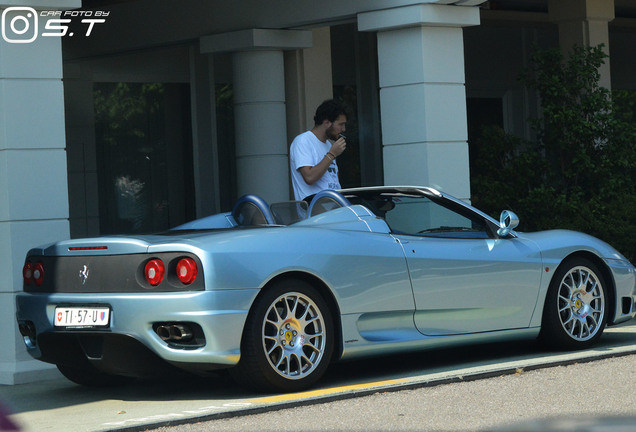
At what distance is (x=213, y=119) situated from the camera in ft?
47.0

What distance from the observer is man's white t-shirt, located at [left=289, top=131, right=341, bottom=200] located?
8.95 m

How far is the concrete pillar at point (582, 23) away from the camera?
1487 cm

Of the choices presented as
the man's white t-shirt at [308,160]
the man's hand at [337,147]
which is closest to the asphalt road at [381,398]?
the man's white t-shirt at [308,160]

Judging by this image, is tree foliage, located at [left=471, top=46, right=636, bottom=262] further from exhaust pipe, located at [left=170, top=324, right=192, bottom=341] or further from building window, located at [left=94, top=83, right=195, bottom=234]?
exhaust pipe, located at [left=170, top=324, right=192, bottom=341]

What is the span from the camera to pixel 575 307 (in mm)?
7980

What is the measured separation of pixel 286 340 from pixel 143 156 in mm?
8359

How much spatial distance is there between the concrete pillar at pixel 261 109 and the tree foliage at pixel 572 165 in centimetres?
239

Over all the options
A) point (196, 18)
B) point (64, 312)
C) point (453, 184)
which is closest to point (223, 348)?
point (64, 312)

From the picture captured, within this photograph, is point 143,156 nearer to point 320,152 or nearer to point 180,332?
point 320,152

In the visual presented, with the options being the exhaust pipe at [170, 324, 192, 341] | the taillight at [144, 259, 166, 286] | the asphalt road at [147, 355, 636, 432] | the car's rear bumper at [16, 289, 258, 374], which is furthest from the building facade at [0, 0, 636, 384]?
the asphalt road at [147, 355, 636, 432]

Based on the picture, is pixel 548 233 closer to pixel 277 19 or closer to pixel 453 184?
pixel 453 184

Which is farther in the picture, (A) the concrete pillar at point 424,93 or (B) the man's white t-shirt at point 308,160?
(A) the concrete pillar at point 424,93

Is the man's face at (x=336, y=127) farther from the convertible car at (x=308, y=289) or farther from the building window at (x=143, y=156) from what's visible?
the building window at (x=143, y=156)

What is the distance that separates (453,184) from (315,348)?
377 cm
